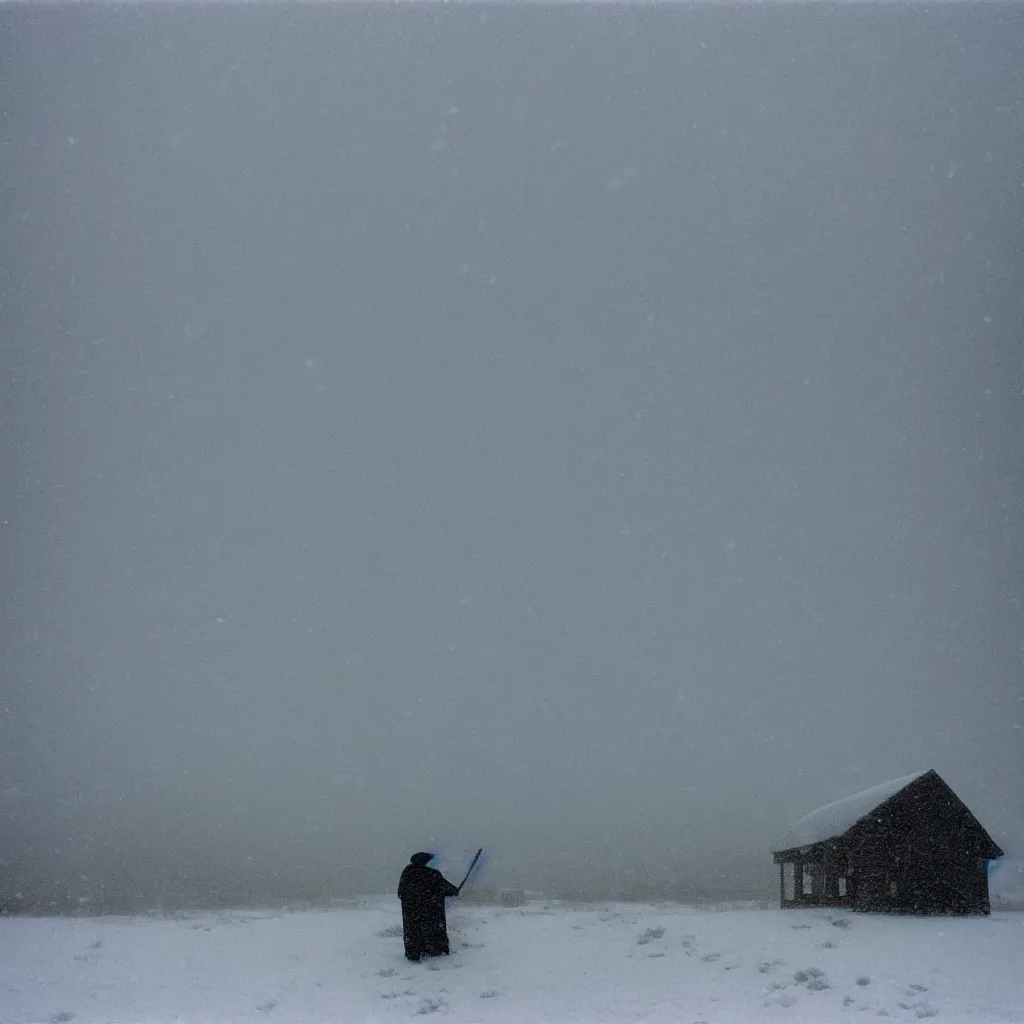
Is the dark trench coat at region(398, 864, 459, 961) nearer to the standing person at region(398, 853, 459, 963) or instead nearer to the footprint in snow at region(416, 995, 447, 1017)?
the standing person at region(398, 853, 459, 963)

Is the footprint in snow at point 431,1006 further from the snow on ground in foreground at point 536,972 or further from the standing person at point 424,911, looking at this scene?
the standing person at point 424,911

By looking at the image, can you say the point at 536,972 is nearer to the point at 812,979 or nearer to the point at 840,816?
the point at 812,979

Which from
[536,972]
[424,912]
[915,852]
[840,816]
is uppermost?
[424,912]

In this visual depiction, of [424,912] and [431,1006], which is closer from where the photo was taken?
[431,1006]

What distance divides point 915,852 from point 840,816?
284 cm

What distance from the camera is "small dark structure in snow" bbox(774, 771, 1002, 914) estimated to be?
19.6 metres

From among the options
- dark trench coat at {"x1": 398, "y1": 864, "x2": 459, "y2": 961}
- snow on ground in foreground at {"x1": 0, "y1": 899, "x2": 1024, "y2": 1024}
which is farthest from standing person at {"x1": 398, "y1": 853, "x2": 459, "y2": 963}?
snow on ground in foreground at {"x1": 0, "y1": 899, "x2": 1024, "y2": 1024}

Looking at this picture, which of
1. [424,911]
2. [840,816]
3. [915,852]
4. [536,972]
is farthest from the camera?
[840,816]

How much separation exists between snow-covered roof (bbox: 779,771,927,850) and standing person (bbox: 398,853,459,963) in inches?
430

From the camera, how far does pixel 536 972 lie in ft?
42.9

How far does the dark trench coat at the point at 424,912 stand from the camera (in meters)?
14.0

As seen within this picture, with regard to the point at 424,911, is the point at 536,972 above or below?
below

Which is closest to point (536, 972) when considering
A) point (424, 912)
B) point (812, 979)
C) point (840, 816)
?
point (424, 912)

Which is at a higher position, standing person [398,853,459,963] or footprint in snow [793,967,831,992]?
standing person [398,853,459,963]
